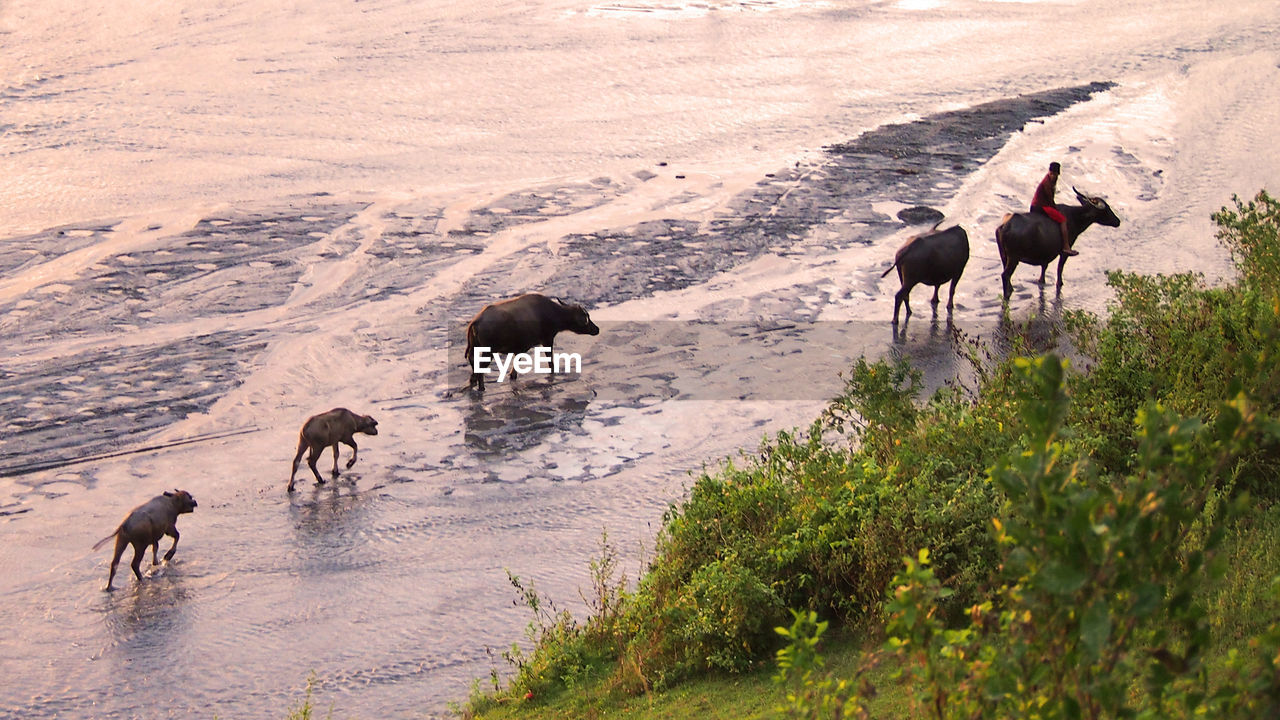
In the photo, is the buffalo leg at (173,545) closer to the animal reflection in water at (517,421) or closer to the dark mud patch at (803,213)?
the animal reflection in water at (517,421)

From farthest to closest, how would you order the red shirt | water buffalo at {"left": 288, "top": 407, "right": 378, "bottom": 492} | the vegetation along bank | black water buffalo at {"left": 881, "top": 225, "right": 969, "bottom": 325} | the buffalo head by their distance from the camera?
the buffalo head < the red shirt < black water buffalo at {"left": 881, "top": 225, "right": 969, "bottom": 325} < water buffalo at {"left": 288, "top": 407, "right": 378, "bottom": 492} < the vegetation along bank

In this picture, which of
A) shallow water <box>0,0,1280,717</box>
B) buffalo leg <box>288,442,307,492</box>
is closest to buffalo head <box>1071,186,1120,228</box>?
shallow water <box>0,0,1280,717</box>

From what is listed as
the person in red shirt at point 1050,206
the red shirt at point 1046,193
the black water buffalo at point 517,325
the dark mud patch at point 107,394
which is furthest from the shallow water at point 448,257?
the red shirt at point 1046,193

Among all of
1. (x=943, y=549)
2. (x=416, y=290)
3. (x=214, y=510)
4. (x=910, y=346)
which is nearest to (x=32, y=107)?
(x=416, y=290)

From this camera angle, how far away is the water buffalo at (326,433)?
42.7 ft

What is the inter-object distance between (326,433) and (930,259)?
26.4 ft

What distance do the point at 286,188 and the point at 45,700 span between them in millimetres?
14033

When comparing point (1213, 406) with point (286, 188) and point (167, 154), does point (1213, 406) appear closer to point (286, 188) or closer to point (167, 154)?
point (286, 188)

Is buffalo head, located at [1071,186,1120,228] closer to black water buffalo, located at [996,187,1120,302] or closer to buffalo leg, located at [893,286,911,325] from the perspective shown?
black water buffalo, located at [996,187,1120,302]

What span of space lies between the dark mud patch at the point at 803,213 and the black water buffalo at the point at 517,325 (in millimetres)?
2270

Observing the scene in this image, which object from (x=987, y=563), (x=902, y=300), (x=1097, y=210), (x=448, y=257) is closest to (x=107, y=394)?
(x=448, y=257)

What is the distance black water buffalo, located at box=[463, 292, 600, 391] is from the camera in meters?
15.1

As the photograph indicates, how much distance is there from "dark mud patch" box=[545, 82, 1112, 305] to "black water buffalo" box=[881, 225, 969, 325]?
3.01 meters

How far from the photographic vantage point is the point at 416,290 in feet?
60.0
